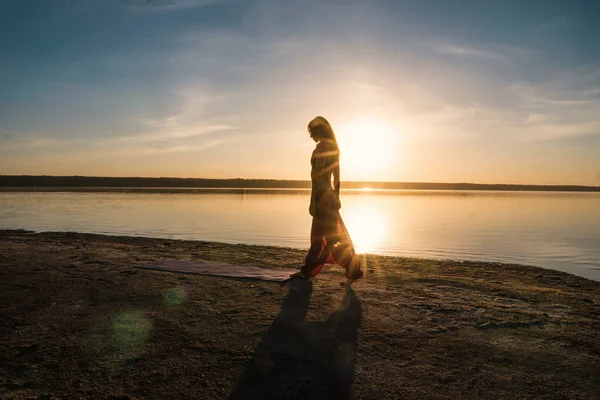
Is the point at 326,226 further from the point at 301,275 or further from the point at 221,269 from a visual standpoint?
the point at 221,269

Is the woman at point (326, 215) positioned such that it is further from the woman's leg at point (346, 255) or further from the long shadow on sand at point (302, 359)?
the long shadow on sand at point (302, 359)

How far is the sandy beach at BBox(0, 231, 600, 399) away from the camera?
3379 millimetres

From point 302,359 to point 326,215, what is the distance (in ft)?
10.8

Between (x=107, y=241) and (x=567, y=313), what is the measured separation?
11603mm

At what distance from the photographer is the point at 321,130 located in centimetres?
692

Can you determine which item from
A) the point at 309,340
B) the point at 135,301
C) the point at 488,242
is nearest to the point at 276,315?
the point at 309,340

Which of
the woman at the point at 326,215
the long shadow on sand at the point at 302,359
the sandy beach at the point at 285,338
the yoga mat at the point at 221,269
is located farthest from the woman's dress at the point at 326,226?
the long shadow on sand at the point at 302,359

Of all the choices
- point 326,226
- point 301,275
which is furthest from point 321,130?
point 301,275

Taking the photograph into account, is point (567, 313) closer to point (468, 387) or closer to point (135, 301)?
point (468, 387)

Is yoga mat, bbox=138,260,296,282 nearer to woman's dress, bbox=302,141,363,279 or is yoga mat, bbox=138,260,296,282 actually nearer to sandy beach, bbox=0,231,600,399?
sandy beach, bbox=0,231,600,399

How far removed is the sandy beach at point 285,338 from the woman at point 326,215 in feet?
1.37

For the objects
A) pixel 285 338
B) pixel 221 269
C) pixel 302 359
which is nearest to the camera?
pixel 302 359

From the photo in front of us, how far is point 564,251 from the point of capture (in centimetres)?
1584

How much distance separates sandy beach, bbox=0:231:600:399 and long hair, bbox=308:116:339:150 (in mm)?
2357
